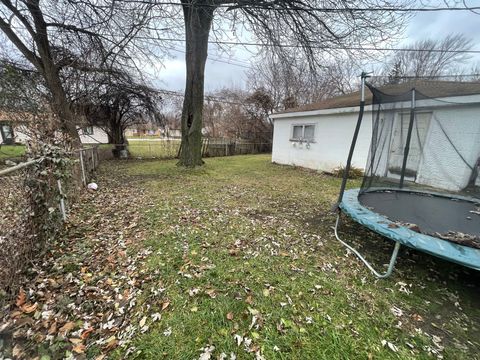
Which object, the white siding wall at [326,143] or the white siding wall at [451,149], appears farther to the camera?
the white siding wall at [326,143]

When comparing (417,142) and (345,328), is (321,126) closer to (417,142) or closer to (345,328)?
(417,142)

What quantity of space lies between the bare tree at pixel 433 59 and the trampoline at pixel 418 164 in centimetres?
1358

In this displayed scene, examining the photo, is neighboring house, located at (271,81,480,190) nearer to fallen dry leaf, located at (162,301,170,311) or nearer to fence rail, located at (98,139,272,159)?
fallen dry leaf, located at (162,301,170,311)

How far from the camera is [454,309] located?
219cm

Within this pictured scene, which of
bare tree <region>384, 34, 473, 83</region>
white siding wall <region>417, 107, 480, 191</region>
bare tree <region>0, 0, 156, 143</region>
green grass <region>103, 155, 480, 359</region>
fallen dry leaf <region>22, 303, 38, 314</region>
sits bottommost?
green grass <region>103, 155, 480, 359</region>

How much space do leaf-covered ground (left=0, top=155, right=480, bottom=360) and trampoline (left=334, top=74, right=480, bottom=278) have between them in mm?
638

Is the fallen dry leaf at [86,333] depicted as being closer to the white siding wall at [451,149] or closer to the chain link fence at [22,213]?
the chain link fence at [22,213]

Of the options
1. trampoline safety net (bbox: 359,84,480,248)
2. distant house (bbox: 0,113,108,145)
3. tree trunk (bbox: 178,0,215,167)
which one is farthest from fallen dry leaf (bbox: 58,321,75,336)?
tree trunk (bbox: 178,0,215,167)

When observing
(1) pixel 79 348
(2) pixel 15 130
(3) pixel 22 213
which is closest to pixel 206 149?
(2) pixel 15 130

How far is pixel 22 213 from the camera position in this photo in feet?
7.86

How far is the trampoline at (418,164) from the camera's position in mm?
3510

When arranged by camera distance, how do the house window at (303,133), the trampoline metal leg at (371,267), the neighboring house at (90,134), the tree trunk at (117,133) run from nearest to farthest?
the trampoline metal leg at (371,267) → the house window at (303,133) → the neighboring house at (90,134) → the tree trunk at (117,133)

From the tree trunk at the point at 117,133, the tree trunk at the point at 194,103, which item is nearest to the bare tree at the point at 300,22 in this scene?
the tree trunk at the point at 194,103

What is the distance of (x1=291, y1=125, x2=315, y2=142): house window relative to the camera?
9.95 meters
